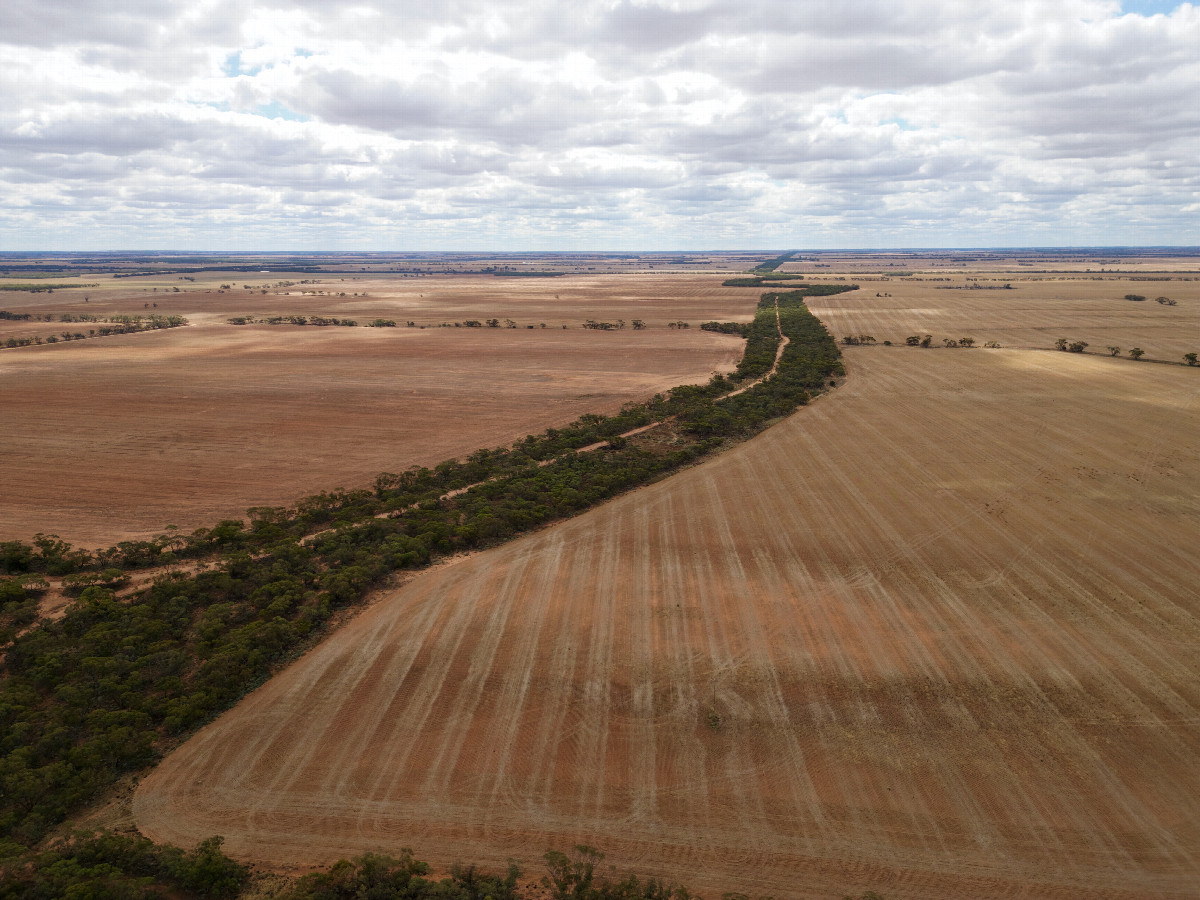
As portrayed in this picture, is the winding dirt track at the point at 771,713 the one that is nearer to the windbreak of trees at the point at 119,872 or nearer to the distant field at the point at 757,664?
the distant field at the point at 757,664

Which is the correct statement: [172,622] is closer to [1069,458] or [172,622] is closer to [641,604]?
[641,604]

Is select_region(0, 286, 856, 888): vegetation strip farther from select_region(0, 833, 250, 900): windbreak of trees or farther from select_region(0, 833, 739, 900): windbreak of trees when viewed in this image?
select_region(0, 833, 739, 900): windbreak of trees

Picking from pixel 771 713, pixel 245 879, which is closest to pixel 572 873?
pixel 245 879

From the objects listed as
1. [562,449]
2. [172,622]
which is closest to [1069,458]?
[562,449]

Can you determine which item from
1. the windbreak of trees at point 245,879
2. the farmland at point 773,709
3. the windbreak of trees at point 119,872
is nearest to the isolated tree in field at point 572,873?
the windbreak of trees at point 245,879

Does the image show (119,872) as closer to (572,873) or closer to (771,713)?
(572,873)

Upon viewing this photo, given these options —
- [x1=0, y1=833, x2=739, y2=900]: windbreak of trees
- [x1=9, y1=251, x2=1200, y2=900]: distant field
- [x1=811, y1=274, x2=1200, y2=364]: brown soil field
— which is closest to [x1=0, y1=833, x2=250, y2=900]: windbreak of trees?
[x1=0, y1=833, x2=739, y2=900]: windbreak of trees
